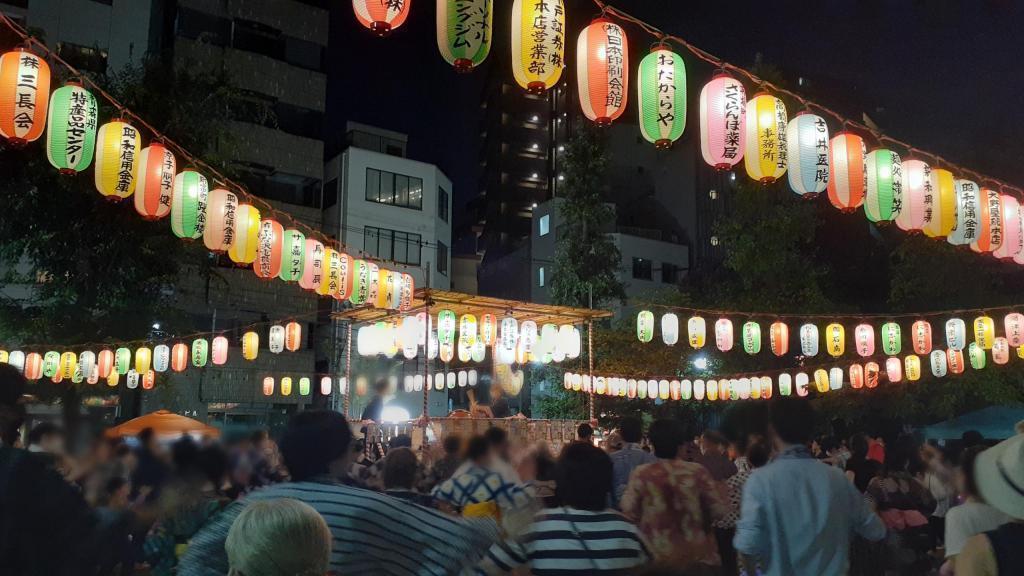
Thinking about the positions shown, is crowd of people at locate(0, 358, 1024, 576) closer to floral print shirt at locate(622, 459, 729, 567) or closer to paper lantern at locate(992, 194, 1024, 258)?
floral print shirt at locate(622, 459, 729, 567)

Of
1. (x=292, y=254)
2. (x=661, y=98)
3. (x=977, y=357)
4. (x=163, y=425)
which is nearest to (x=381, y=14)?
(x=661, y=98)

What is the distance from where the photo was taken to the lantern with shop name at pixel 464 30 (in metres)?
8.30

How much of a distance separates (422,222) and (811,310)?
59.5 ft

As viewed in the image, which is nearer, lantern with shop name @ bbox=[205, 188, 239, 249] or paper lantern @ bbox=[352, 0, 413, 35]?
paper lantern @ bbox=[352, 0, 413, 35]

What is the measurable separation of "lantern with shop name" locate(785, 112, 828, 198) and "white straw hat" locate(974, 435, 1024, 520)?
25.8 ft

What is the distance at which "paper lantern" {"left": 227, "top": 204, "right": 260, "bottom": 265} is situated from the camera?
13.8 meters

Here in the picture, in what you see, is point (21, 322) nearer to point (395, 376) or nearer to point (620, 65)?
point (395, 376)

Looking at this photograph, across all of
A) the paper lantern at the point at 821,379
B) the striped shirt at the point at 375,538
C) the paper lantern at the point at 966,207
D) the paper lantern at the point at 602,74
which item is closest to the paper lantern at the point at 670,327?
the paper lantern at the point at 821,379

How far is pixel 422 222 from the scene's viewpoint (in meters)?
36.1

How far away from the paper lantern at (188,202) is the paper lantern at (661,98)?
732cm

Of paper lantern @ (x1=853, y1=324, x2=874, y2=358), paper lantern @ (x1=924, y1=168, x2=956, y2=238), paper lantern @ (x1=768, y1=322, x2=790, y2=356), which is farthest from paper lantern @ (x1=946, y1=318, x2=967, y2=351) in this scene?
paper lantern @ (x1=924, y1=168, x2=956, y2=238)

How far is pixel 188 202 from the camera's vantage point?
40.6 ft

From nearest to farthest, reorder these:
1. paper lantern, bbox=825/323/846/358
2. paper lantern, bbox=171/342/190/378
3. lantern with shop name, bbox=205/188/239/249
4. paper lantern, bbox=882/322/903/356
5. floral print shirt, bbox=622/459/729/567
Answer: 1. floral print shirt, bbox=622/459/729/567
2. lantern with shop name, bbox=205/188/239/249
3. paper lantern, bbox=882/322/903/356
4. paper lantern, bbox=171/342/190/378
5. paper lantern, bbox=825/323/846/358

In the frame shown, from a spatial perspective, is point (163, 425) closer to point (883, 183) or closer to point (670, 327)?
point (670, 327)
